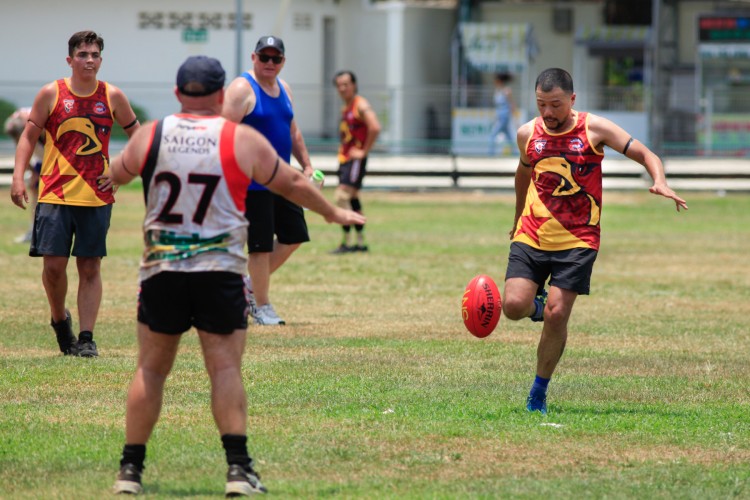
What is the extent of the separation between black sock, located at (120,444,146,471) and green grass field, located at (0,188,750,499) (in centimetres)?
18

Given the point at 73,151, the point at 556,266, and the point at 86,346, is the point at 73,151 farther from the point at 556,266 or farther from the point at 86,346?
the point at 556,266

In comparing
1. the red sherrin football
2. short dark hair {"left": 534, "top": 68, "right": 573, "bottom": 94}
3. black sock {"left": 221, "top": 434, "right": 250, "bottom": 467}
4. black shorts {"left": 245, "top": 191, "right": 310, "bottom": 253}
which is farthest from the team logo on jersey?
black shorts {"left": 245, "top": 191, "right": 310, "bottom": 253}

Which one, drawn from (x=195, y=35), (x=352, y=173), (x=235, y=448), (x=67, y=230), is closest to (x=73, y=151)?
(x=67, y=230)

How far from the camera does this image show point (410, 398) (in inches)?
314

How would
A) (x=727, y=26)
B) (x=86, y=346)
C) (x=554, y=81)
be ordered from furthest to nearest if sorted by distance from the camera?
(x=727, y=26) < (x=86, y=346) < (x=554, y=81)

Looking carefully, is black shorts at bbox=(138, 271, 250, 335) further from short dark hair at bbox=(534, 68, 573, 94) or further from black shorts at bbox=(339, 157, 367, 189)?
black shorts at bbox=(339, 157, 367, 189)

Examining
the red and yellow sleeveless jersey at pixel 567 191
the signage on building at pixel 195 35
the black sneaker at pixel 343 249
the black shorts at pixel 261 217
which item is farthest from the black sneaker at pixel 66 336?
the signage on building at pixel 195 35

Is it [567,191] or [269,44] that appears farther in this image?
[269,44]

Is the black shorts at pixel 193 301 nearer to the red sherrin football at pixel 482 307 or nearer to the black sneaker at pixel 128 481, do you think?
the black sneaker at pixel 128 481

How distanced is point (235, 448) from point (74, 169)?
404cm

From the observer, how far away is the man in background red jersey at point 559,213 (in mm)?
7523

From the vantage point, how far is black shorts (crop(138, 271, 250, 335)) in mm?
5633

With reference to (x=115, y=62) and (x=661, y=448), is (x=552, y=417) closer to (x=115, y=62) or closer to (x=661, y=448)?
(x=661, y=448)

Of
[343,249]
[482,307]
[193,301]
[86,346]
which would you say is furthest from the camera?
[343,249]
